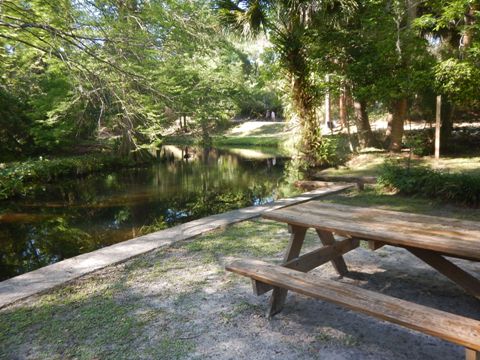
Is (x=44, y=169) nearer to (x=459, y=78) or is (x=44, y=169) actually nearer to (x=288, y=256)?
(x=288, y=256)

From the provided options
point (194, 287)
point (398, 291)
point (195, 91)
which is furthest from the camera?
point (195, 91)

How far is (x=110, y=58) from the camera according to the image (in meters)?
5.73

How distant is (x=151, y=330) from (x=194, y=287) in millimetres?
748

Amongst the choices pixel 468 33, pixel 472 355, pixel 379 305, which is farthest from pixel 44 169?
pixel 472 355

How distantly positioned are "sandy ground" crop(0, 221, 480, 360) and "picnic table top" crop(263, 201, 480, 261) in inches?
Answer: 25.3

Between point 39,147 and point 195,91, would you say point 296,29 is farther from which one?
point 39,147

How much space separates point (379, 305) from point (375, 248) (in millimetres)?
696

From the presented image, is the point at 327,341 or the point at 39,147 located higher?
the point at 39,147

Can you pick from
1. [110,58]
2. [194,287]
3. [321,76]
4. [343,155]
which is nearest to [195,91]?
[321,76]

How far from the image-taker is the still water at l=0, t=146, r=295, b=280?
605cm

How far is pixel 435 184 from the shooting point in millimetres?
6453

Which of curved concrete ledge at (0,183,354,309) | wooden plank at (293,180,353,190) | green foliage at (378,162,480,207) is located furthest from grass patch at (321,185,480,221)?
curved concrete ledge at (0,183,354,309)

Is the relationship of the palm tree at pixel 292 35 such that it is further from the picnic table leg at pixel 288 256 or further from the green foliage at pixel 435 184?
the picnic table leg at pixel 288 256

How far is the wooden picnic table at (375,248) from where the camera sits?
176 centimetres
